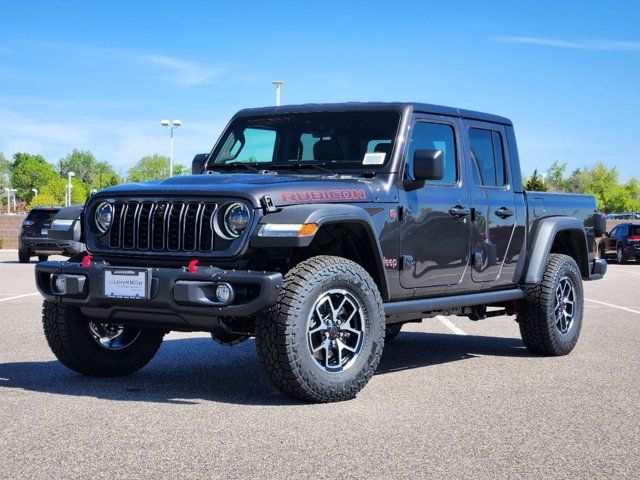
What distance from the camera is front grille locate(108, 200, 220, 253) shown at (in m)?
6.11

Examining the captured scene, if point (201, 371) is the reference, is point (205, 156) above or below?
above

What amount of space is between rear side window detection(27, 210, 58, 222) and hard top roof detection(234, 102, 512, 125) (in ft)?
64.2

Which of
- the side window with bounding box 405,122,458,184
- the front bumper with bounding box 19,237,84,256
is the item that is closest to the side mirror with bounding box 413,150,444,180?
the side window with bounding box 405,122,458,184

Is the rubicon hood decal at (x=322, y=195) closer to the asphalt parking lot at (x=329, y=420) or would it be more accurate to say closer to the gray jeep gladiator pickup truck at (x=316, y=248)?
the gray jeep gladiator pickup truck at (x=316, y=248)

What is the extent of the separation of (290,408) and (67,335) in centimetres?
185

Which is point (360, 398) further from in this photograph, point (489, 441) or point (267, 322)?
point (489, 441)

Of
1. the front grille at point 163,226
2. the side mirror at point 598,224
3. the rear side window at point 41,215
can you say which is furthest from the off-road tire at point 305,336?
the rear side window at point 41,215

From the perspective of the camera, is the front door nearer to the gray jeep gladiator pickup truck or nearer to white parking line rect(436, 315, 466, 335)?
the gray jeep gladiator pickup truck

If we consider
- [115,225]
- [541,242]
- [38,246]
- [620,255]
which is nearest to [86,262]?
[115,225]

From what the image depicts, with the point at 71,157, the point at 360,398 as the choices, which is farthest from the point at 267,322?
the point at 71,157

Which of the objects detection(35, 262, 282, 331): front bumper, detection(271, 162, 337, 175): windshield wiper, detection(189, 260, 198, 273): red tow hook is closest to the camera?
detection(35, 262, 282, 331): front bumper

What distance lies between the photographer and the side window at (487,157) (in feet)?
26.6

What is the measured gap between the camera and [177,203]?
20.5 ft

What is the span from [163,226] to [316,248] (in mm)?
1089
